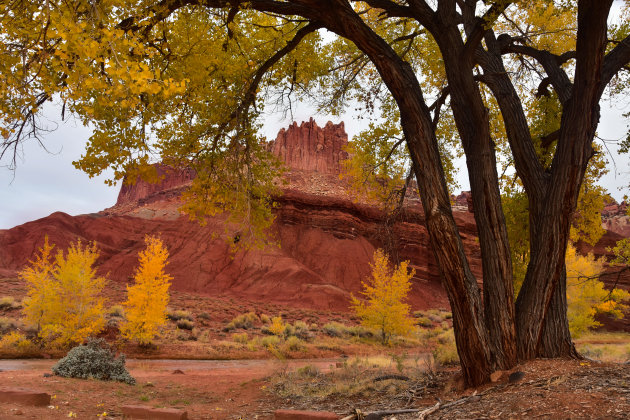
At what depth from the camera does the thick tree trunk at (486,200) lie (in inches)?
229

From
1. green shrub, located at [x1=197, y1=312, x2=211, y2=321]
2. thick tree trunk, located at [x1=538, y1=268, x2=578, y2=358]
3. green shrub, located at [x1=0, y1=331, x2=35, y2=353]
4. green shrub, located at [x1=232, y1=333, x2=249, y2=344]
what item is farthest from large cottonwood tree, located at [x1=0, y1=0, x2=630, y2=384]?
green shrub, located at [x1=197, y1=312, x2=211, y2=321]

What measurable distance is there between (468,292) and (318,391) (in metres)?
3.78

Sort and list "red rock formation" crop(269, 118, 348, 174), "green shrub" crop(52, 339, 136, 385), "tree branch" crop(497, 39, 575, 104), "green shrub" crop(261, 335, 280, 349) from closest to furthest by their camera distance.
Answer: "tree branch" crop(497, 39, 575, 104) < "green shrub" crop(52, 339, 136, 385) < "green shrub" crop(261, 335, 280, 349) < "red rock formation" crop(269, 118, 348, 174)

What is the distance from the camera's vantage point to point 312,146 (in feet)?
280

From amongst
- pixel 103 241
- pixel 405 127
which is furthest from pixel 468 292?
pixel 103 241

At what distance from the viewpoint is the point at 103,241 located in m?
53.3

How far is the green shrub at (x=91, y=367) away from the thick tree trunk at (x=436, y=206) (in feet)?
25.3

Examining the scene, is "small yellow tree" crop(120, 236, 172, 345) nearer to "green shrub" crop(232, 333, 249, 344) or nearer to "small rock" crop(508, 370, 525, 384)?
"green shrub" crop(232, 333, 249, 344)

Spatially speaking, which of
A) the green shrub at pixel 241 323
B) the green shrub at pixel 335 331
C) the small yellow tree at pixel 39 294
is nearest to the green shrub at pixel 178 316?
the green shrub at pixel 241 323

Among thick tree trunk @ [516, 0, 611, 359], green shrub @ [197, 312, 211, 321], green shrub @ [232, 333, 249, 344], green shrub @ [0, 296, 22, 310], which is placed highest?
thick tree trunk @ [516, 0, 611, 359]

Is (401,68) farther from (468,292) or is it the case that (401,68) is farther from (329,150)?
(329,150)

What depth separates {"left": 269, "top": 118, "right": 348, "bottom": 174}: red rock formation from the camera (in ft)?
270

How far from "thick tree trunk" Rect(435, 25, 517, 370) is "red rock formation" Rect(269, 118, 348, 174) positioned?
72688 mm

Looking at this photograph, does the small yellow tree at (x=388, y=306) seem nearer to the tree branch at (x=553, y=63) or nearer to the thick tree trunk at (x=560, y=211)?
the tree branch at (x=553, y=63)
